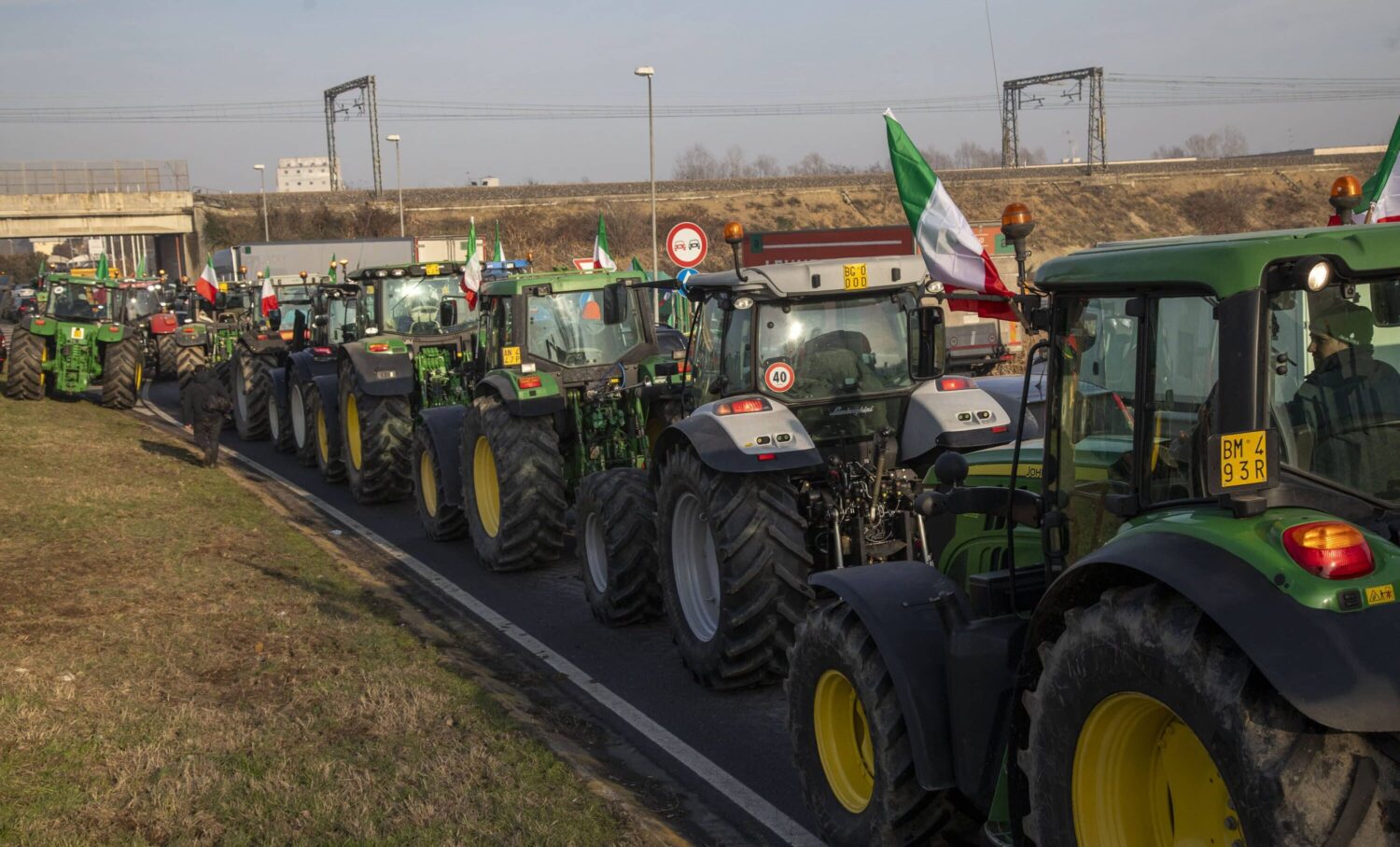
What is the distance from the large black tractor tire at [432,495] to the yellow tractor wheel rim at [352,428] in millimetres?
2479

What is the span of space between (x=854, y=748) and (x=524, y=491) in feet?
19.3

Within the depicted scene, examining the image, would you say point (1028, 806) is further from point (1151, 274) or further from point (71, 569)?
point (71, 569)

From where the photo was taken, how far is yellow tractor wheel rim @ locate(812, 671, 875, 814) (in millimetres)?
4922

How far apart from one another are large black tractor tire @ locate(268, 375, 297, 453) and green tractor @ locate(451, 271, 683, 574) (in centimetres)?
677

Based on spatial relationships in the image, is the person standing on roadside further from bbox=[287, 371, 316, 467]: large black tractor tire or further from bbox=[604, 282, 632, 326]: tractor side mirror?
bbox=[604, 282, 632, 326]: tractor side mirror

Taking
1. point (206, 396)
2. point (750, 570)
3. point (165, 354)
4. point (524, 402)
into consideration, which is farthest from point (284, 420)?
point (165, 354)

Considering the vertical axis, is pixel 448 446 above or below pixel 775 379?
below

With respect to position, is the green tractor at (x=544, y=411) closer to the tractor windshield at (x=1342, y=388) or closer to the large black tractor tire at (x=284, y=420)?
the tractor windshield at (x=1342, y=388)

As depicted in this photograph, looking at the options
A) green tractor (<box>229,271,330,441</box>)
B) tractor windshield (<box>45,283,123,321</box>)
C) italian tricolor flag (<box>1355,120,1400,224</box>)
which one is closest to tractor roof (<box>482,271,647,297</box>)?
italian tricolor flag (<box>1355,120,1400,224</box>)

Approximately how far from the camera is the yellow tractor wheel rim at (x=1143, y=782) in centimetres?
325

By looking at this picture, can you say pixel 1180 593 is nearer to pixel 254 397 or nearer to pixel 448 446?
pixel 448 446

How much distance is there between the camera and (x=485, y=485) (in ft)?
37.2

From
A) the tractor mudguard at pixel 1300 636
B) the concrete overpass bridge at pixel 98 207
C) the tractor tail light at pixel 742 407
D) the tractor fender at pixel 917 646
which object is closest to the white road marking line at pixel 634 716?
the tractor fender at pixel 917 646

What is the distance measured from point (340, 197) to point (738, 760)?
6192 cm
